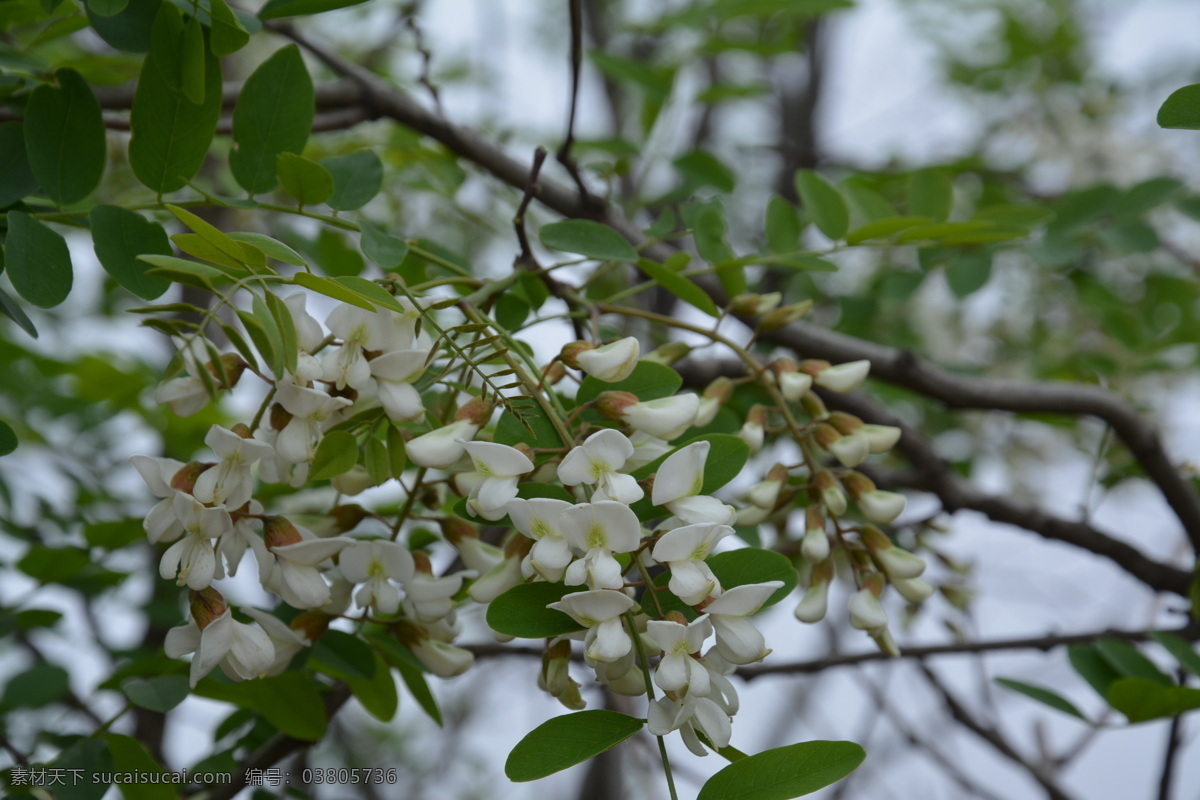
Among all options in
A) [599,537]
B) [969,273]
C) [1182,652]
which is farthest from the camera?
[969,273]

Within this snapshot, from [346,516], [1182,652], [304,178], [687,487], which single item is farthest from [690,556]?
[1182,652]

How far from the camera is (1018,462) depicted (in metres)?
1.91

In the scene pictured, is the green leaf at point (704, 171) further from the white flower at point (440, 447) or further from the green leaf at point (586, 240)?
the white flower at point (440, 447)

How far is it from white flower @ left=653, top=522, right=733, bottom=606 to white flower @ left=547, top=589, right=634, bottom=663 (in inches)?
1.1

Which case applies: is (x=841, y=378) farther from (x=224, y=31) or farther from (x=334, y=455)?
(x=224, y=31)

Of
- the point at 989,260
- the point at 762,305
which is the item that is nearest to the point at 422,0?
the point at 989,260

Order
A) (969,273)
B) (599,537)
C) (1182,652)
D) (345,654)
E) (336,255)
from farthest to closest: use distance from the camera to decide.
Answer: (969,273) < (336,255) < (1182,652) < (345,654) < (599,537)

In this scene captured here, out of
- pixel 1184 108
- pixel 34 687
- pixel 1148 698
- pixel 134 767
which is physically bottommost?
pixel 34 687

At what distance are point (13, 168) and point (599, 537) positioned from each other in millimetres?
473

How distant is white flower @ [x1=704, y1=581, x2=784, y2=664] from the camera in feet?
1.48

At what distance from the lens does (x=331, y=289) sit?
1.51 ft

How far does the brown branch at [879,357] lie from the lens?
88cm

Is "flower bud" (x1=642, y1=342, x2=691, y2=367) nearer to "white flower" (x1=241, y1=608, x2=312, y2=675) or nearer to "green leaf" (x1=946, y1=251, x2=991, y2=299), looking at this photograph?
"white flower" (x1=241, y1=608, x2=312, y2=675)

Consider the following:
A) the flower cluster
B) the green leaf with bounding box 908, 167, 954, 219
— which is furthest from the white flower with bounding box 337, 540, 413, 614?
the green leaf with bounding box 908, 167, 954, 219
